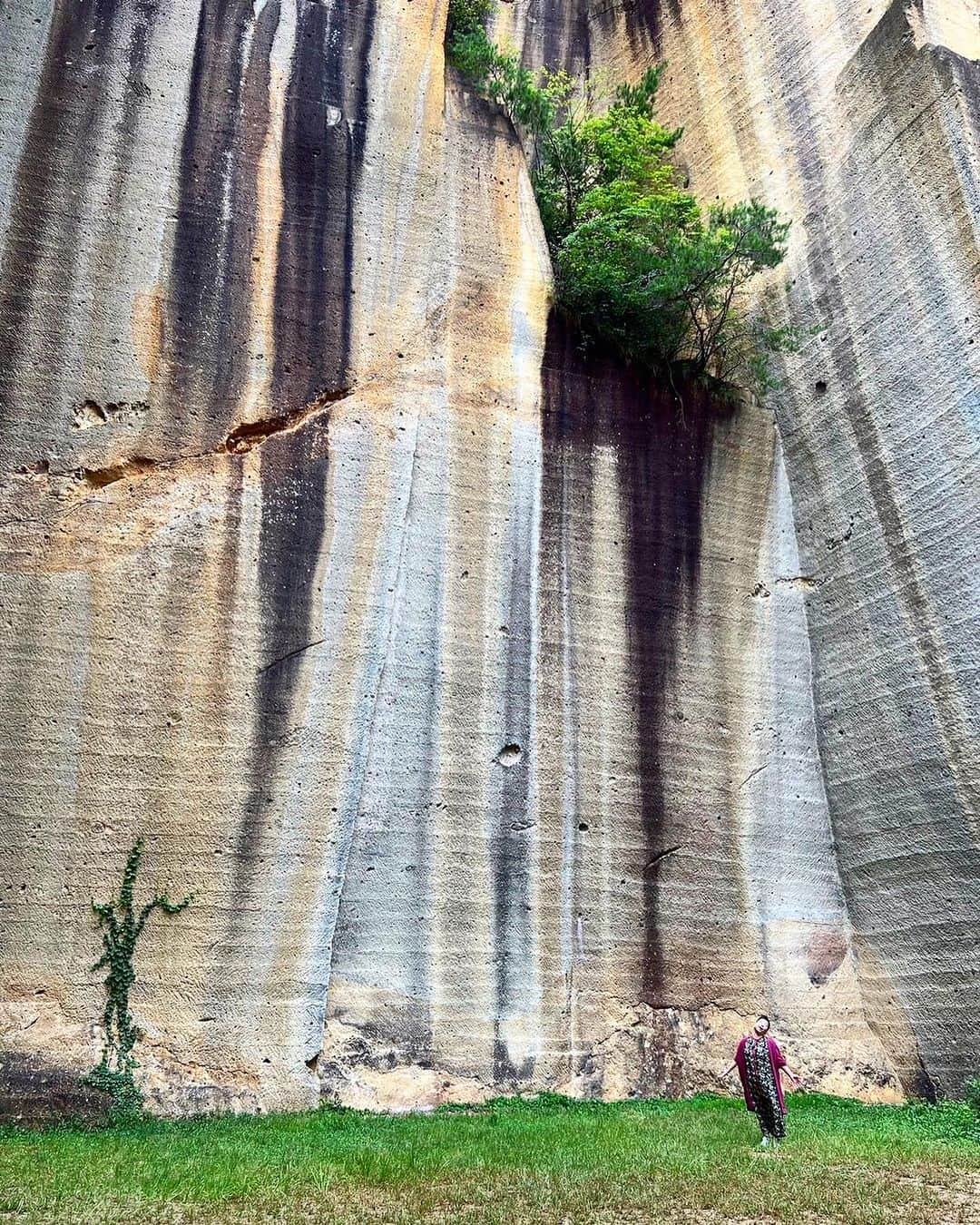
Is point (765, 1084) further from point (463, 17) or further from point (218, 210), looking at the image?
point (463, 17)

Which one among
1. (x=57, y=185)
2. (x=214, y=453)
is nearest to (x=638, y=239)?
(x=214, y=453)

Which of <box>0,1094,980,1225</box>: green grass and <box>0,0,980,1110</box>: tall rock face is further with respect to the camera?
<box>0,0,980,1110</box>: tall rock face

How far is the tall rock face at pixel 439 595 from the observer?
26.1ft

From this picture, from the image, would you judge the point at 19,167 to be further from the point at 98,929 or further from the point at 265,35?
the point at 98,929

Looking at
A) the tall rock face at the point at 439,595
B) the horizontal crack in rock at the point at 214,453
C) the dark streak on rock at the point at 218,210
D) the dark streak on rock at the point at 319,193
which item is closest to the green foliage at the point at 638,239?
the tall rock face at the point at 439,595

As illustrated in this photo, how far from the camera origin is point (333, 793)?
8.33 m

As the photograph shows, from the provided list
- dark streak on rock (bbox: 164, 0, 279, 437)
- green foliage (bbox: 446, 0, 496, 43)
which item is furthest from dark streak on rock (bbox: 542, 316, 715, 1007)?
green foliage (bbox: 446, 0, 496, 43)

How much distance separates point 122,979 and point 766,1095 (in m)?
4.49

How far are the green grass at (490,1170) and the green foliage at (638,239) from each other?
6816 millimetres

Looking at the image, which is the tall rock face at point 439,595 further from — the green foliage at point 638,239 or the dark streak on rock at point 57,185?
the green foliage at point 638,239

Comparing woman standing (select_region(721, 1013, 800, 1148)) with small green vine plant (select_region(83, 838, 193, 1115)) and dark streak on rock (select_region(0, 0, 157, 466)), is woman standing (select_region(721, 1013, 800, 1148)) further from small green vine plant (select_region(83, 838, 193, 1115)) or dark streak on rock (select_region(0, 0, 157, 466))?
dark streak on rock (select_region(0, 0, 157, 466))

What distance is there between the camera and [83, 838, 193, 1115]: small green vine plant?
287 inches

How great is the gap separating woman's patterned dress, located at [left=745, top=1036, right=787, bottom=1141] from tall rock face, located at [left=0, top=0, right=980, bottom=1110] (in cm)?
182

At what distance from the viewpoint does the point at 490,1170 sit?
19.0ft
